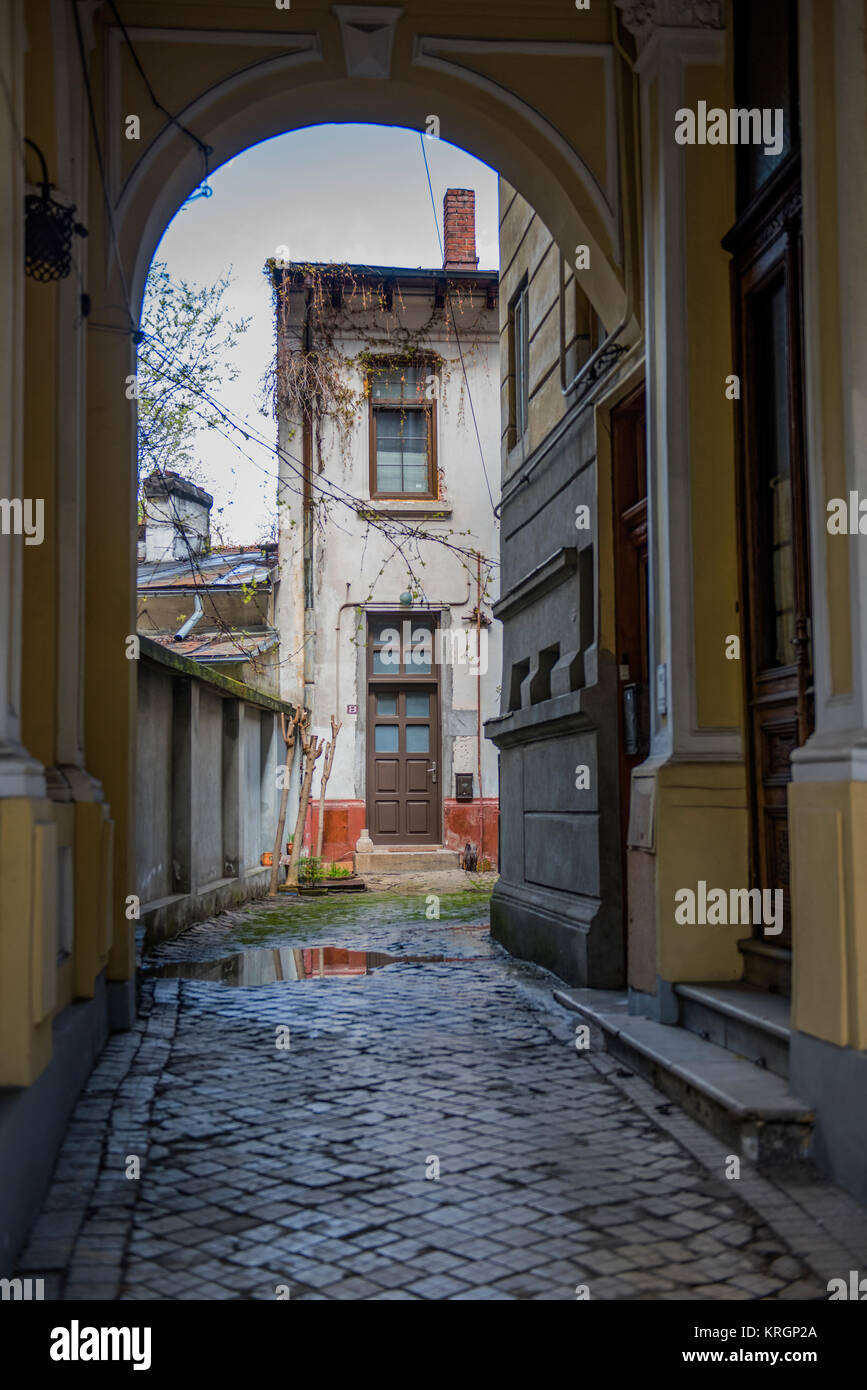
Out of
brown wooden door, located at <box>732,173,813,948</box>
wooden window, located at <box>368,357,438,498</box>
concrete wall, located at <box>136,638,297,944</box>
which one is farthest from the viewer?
wooden window, located at <box>368,357,438,498</box>

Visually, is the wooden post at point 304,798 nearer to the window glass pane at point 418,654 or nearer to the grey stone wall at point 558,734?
the window glass pane at point 418,654

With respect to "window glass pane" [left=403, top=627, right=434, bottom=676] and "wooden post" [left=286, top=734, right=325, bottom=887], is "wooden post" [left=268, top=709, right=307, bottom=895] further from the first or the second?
"window glass pane" [left=403, top=627, right=434, bottom=676]

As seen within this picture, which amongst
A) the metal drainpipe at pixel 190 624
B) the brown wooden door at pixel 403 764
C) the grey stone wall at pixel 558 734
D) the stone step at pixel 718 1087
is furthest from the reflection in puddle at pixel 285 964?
the metal drainpipe at pixel 190 624

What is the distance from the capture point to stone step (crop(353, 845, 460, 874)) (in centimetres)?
1717

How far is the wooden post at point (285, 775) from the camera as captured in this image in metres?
14.6

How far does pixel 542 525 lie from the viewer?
30.3ft

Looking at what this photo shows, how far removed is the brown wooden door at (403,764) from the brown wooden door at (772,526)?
1274 cm

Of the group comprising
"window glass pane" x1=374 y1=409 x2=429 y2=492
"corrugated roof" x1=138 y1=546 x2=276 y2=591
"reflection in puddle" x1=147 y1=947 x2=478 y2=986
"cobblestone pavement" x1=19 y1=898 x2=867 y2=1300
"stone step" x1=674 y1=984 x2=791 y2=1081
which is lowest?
"reflection in puddle" x1=147 y1=947 x2=478 y2=986

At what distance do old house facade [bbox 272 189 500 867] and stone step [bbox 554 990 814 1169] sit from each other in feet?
39.8

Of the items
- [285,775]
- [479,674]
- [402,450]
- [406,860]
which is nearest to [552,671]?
[285,775]

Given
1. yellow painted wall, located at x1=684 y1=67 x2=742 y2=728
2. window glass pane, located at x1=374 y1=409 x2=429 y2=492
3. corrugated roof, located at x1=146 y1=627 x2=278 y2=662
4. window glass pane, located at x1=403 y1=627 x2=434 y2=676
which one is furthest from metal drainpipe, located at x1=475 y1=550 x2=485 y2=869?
yellow painted wall, located at x1=684 y1=67 x2=742 y2=728
